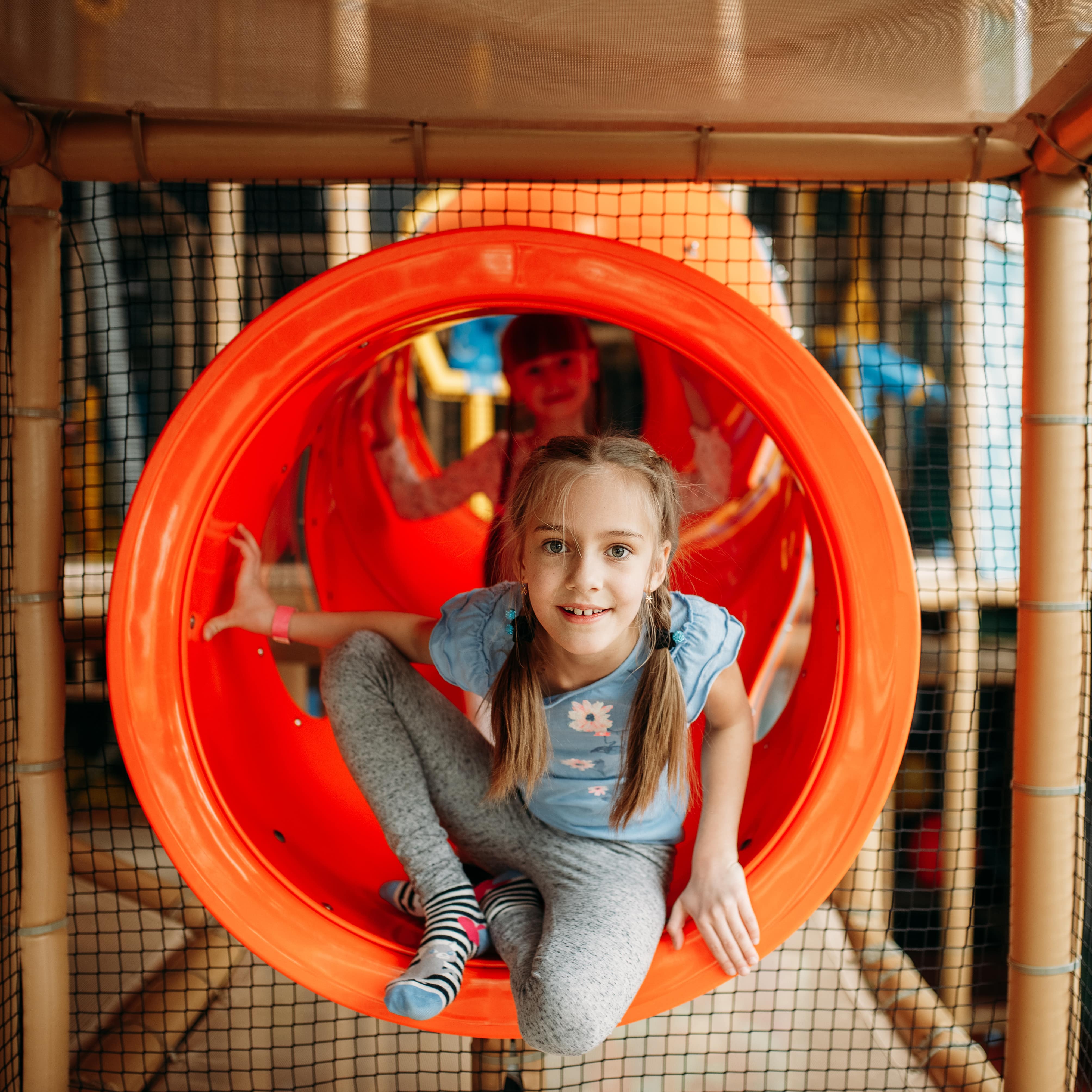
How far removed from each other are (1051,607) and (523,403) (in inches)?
44.8

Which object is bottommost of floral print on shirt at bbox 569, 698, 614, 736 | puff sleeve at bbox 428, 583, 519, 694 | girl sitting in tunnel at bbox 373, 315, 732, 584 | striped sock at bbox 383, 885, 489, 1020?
striped sock at bbox 383, 885, 489, 1020

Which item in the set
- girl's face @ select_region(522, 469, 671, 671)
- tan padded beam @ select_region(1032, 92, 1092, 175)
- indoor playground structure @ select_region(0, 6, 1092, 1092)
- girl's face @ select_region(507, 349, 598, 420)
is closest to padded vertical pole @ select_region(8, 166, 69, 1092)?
indoor playground structure @ select_region(0, 6, 1092, 1092)

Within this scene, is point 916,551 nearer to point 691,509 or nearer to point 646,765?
point 691,509

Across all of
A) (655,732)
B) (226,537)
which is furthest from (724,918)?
(226,537)

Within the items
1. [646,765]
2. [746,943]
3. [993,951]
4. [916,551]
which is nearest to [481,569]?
[646,765]

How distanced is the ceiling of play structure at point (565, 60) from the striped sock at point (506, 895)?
1063 millimetres

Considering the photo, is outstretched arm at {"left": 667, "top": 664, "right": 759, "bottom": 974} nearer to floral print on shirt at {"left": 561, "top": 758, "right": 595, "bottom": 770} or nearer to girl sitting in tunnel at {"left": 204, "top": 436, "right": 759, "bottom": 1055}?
girl sitting in tunnel at {"left": 204, "top": 436, "right": 759, "bottom": 1055}

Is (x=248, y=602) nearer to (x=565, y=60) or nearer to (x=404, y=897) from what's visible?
(x=404, y=897)

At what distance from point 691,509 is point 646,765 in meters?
0.69

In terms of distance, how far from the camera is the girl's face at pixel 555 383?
1.95 m

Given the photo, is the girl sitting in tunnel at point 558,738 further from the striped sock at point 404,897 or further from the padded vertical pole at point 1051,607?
the padded vertical pole at point 1051,607

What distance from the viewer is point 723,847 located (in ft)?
3.72

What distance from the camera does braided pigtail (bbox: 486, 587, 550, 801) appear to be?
116 cm

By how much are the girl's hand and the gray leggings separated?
38 mm
